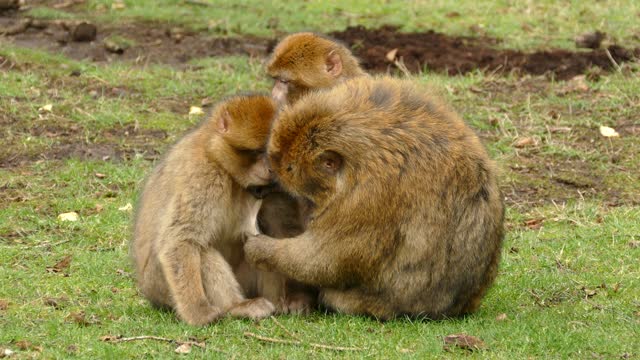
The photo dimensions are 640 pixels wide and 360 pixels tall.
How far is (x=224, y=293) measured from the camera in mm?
6184

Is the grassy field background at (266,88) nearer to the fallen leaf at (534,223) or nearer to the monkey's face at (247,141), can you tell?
the fallen leaf at (534,223)

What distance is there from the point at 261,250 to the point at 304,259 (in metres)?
0.24

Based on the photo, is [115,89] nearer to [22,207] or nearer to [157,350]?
[22,207]

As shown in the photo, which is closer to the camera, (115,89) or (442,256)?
(442,256)

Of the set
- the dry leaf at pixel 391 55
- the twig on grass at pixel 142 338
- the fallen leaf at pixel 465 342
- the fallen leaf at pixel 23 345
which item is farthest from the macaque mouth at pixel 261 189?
the dry leaf at pixel 391 55

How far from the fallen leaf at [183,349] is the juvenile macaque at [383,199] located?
2.33 feet

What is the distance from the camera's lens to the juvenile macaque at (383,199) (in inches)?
234

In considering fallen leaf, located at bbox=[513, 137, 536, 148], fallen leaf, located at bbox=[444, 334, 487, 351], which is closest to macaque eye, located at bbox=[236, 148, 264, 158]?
fallen leaf, located at bbox=[444, 334, 487, 351]

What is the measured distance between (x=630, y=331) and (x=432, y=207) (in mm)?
1184

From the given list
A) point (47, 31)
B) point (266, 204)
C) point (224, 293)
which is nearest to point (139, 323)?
point (224, 293)

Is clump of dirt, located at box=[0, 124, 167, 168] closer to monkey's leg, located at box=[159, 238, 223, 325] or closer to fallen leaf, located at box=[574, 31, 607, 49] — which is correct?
monkey's leg, located at box=[159, 238, 223, 325]

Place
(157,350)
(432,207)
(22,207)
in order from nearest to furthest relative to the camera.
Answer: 1. (157,350)
2. (432,207)
3. (22,207)

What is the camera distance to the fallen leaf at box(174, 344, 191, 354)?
5620 millimetres

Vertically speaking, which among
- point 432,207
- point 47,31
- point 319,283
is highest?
point 432,207
